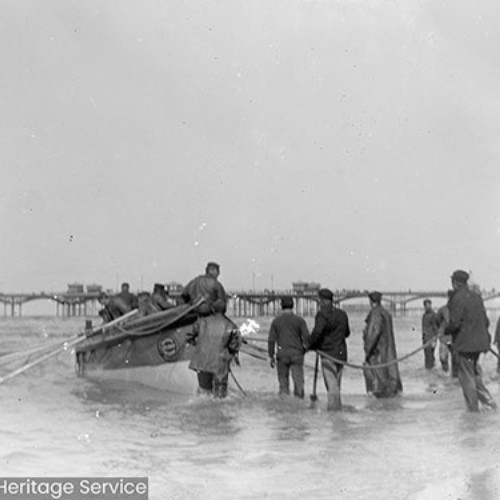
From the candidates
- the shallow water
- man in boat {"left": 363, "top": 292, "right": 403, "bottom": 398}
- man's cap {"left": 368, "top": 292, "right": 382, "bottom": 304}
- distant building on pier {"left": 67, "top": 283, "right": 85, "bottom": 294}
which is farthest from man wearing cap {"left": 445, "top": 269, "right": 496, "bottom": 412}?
distant building on pier {"left": 67, "top": 283, "right": 85, "bottom": 294}

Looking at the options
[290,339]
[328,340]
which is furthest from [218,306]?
[328,340]

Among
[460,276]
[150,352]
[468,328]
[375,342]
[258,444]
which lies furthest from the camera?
[150,352]

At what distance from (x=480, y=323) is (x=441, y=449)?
8.16ft

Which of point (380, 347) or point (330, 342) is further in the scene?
point (380, 347)

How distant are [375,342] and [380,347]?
5.4 inches

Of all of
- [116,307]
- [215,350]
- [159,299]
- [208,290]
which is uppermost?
[208,290]

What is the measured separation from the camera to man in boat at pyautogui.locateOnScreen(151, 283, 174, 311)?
13992mm

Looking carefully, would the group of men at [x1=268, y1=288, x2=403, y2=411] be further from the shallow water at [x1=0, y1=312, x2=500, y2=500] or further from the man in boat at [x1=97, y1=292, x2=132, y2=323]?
the man in boat at [x1=97, y1=292, x2=132, y2=323]

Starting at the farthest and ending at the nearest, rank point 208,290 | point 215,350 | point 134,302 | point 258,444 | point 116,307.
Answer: point 134,302 < point 116,307 < point 208,290 < point 215,350 < point 258,444

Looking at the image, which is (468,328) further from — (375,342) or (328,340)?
(375,342)

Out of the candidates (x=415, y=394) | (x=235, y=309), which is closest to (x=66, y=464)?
(x=415, y=394)

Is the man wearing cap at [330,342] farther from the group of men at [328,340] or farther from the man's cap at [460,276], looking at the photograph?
the man's cap at [460,276]

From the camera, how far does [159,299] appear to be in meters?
14.1

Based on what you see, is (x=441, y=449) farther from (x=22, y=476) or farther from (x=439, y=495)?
(x=22, y=476)
